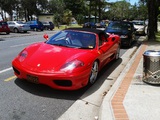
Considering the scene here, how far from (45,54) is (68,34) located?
1.43m

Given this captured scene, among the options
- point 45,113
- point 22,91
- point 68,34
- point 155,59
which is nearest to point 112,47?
point 68,34

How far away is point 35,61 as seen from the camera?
5246 millimetres

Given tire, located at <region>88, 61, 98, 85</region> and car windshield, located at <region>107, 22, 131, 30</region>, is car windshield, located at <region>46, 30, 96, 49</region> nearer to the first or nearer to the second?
tire, located at <region>88, 61, 98, 85</region>

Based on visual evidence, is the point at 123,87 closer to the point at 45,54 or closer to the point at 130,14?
the point at 45,54

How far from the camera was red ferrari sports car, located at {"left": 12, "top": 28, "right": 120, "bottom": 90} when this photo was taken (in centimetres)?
491

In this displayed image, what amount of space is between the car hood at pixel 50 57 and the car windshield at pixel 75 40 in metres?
0.33

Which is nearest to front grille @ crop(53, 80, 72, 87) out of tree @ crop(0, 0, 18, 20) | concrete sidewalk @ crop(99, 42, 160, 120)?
concrete sidewalk @ crop(99, 42, 160, 120)

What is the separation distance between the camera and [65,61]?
518cm

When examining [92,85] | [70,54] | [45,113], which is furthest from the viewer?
[92,85]

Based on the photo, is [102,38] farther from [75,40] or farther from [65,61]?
[65,61]

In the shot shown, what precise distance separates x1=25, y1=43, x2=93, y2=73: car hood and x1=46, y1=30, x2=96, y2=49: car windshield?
333 mm

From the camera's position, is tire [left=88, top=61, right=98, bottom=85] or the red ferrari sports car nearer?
the red ferrari sports car

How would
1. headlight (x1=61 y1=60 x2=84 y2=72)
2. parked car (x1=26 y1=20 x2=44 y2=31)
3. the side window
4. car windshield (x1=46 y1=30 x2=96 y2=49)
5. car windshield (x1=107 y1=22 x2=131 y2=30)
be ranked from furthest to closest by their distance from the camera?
parked car (x1=26 y1=20 x2=44 y2=31) → car windshield (x1=107 y1=22 x2=131 y2=30) → the side window → car windshield (x1=46 y1=30 x2=96 y2=49) → headlight (x1=61 y1=60 x2=84 y2=72)

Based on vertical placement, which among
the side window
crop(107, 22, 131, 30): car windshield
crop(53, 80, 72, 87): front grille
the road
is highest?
crop(107, 22, 131, 30): car windshield
